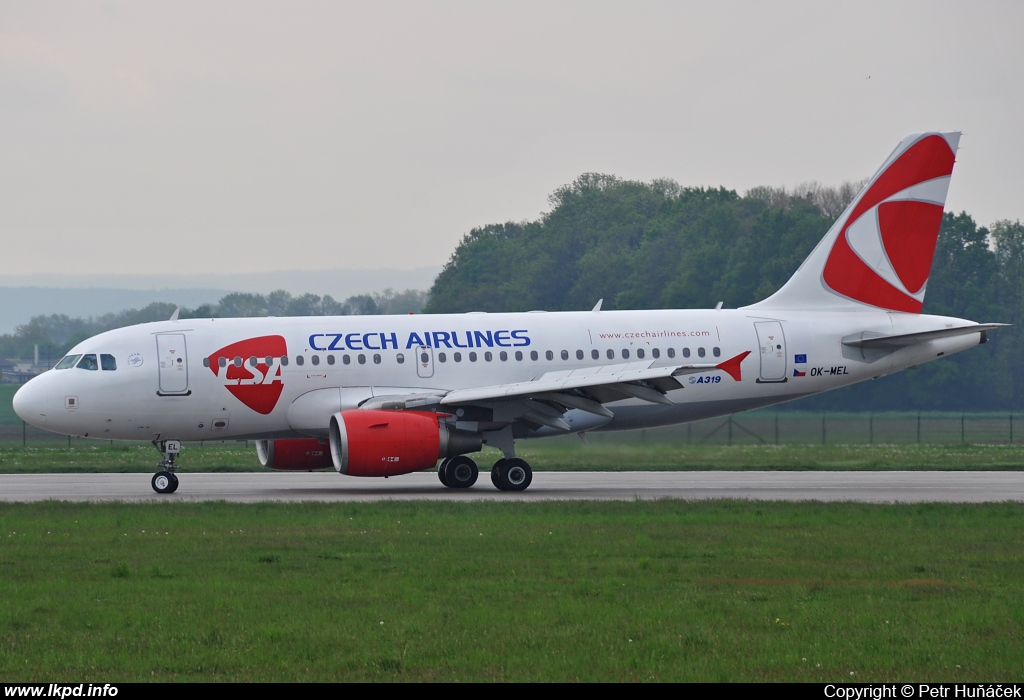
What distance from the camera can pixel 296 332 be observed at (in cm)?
2652

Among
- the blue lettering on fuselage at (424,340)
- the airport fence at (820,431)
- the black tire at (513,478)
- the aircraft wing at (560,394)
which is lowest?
the airport fence at (820,431)

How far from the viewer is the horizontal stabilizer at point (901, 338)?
2791cm

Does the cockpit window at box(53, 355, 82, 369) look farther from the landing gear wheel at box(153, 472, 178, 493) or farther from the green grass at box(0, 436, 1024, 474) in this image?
the green grass at box(0, 436, 1024, 474)

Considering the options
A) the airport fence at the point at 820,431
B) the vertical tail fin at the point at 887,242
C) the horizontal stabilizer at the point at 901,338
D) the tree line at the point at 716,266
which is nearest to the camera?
the horizontal stabilizer at the point at 901,338

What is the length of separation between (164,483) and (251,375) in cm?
276

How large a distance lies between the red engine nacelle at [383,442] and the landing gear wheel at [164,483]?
11.8ft

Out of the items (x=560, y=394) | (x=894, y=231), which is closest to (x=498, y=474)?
(x=560, y=394)

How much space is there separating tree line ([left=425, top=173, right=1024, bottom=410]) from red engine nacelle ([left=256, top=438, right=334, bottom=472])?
2381 cm

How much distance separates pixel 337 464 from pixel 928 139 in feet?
51.4

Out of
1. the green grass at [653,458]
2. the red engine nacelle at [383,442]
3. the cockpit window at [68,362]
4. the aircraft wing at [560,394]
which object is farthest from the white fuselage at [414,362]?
the red engine nacelle at [383,442]

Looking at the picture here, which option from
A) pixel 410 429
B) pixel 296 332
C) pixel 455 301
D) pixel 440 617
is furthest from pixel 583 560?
pixel 455 301

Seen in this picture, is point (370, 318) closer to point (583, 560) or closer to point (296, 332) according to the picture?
point (296, 332)

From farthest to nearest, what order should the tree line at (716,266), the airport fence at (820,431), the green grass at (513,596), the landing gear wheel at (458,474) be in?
the tree line at (716,266) < the airport fence at (820,431) < the landing gear wheel at (458,474) < the green grass at (513,596)

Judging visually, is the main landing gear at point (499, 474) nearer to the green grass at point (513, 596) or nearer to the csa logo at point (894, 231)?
the green grass at point (513, 596)
